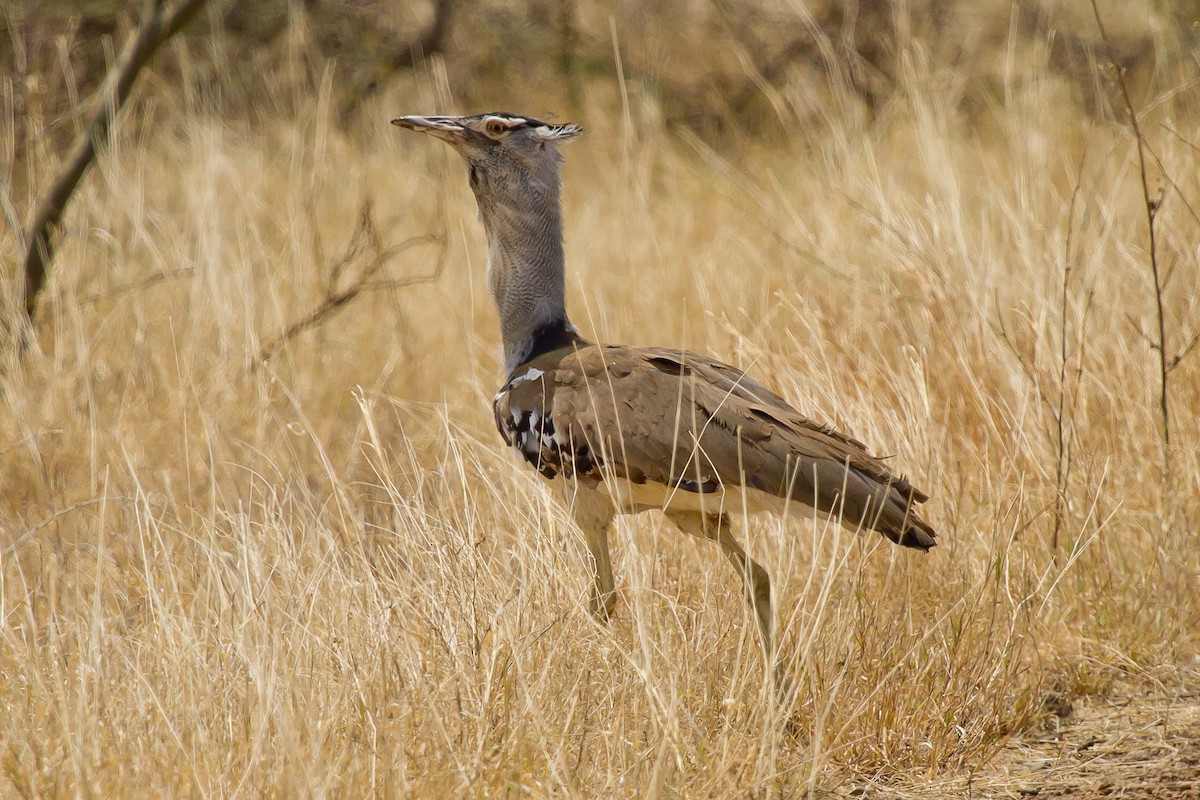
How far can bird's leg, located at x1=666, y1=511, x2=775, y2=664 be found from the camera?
3.08 metres

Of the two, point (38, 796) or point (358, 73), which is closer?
point (38, 796)

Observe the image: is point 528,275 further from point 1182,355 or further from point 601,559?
point 1182,355

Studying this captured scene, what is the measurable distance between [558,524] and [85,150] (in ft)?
7.73

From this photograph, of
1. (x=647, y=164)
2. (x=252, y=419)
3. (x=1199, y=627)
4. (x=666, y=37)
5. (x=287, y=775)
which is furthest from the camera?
(x=666, y=37)

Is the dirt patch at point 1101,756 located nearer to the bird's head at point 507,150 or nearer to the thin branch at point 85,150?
the bird's head at point 507,150

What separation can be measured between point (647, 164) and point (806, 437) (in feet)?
13.9

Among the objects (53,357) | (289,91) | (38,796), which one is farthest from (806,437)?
(289,91)

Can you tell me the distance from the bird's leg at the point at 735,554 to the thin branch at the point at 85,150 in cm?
256

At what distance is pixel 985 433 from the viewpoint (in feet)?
12.5

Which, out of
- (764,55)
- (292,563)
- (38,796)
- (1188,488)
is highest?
(764,55)

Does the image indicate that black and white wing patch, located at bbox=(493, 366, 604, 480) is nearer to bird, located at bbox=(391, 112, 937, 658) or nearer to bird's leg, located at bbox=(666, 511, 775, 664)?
bird, located at bbox=(391, 112, 937, 658)

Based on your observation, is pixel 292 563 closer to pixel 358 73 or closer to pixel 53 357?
pixel 53 357

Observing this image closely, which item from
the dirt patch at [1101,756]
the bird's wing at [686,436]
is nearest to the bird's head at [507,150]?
the bird's wing at [686,436]

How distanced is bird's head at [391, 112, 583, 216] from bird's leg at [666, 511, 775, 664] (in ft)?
3.37
